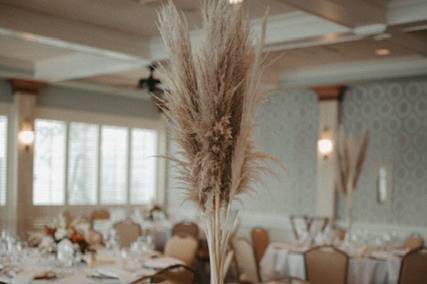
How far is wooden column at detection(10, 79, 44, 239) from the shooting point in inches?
363

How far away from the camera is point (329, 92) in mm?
9102

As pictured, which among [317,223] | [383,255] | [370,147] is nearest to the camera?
[383,255]

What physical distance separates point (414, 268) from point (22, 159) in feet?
20.6

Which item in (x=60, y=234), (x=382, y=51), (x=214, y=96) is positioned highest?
(x=382, y=51)

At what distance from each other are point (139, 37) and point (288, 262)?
10.7 feet

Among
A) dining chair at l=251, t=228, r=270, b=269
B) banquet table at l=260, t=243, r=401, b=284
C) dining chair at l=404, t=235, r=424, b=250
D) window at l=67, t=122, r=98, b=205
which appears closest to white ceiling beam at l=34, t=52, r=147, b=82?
window at l=67, t=122, r=98, b=205

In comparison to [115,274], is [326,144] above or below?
above

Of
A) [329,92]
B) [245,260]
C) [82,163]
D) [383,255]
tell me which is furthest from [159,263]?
[82,163]

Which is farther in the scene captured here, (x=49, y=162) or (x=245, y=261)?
(x=49, y=162)

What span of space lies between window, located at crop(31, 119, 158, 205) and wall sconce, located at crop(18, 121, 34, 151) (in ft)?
1.21

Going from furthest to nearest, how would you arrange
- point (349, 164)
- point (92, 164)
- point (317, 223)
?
1. point (92, 164)
2. point (317, 223)
3. point (349, 164)

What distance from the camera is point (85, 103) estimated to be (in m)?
10.4

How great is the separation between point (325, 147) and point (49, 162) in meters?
4.57

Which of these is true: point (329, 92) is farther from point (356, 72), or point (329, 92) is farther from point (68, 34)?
point (68, 34)
